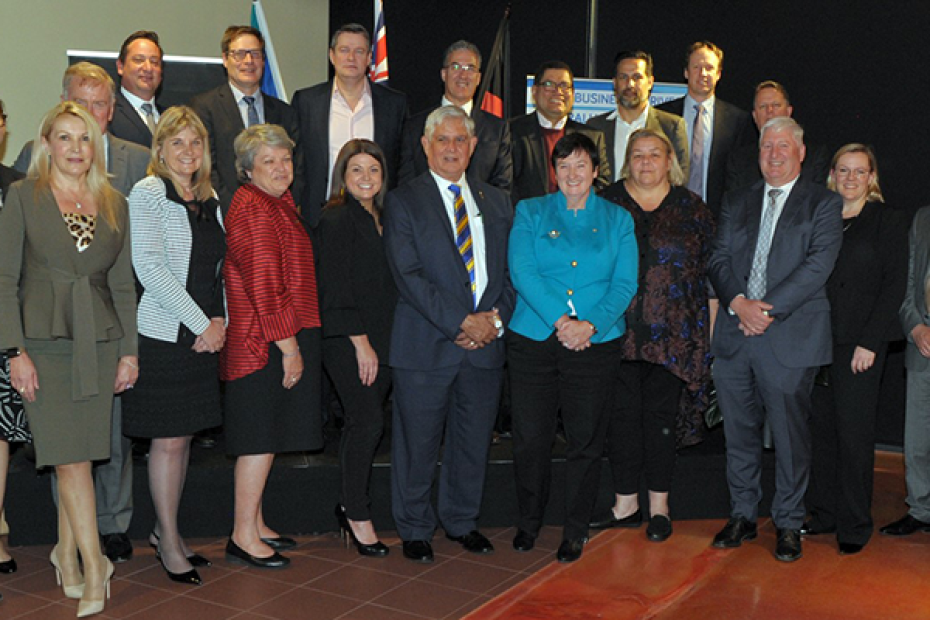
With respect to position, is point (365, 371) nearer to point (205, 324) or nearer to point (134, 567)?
point (205, 324)

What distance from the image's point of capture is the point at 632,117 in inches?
206

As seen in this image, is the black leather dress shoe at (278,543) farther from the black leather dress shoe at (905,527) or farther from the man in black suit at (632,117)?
the black leather dress shoe at (905,527)

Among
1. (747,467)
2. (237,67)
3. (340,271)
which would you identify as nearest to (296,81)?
(237,67)

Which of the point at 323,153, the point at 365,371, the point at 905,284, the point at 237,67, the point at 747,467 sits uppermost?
the point at 237,67

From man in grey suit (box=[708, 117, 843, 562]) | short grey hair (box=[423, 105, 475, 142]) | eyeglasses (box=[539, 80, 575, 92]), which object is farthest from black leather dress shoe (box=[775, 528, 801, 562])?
eyeglasses (box=[539, 80, 575, 92])

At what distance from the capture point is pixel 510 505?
187 inches

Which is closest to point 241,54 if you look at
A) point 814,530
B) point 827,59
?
point 814,530

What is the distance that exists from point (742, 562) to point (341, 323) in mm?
1976

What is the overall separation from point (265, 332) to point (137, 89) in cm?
163

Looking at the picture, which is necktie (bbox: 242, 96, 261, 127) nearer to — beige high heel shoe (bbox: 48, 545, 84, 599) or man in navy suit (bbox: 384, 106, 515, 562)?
man in navy suit (bbox: 384, 106, 515, 562)

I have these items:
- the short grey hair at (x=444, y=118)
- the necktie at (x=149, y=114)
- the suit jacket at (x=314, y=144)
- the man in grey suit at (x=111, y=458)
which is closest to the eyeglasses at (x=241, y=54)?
the suit jacket at (x=314, y=144)

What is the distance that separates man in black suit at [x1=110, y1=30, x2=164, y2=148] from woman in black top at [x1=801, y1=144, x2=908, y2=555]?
3.17 metres

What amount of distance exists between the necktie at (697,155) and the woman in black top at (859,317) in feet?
2.74

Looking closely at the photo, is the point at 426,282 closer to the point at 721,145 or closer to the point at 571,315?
the point at 571,315
